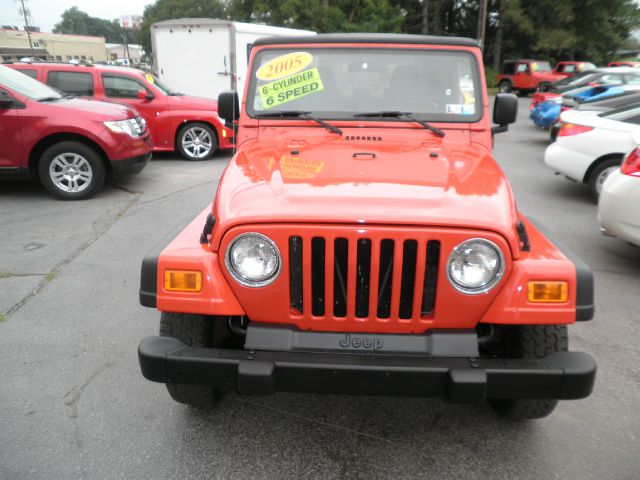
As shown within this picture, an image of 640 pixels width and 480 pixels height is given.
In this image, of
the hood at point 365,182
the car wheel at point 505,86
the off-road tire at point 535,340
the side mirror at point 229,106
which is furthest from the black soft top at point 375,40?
the car wheel at point 505,86

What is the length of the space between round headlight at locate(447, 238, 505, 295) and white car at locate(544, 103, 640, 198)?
586 cm

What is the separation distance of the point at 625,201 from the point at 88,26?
139 m

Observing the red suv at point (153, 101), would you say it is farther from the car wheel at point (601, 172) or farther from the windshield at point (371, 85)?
the windshield at point (371, 85)

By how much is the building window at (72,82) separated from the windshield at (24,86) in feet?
6.35

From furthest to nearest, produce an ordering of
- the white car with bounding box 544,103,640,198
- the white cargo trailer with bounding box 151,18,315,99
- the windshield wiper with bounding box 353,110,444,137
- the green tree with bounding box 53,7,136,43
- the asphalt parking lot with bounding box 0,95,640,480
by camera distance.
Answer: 1. the green tree with bounding box 53,7,136,43
2. the white cargo trailer with bounding box 151,18,315,99
3. the white car with bounding box 544,103,640,198
4. the windshield wiper with bounding box 353,110,444,137
5. the asphalt parking lot with bounding box 0,95,640,480

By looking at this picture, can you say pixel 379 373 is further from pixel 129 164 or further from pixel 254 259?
pixel 129 164

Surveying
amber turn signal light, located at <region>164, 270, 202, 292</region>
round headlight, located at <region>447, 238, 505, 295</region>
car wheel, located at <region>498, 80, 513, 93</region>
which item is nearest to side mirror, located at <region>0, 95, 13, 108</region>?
amber turn signal light, located at <region>164, 270, 202, 292</region>

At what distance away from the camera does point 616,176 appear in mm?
5000

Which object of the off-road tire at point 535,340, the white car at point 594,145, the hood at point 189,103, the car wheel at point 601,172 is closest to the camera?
the off-road tire at point 535,340

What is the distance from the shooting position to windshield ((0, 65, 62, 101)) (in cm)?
717

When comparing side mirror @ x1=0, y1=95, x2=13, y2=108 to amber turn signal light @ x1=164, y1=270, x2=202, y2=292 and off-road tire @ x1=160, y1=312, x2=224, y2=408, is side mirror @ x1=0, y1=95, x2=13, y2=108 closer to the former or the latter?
off-road tire @ x1=160, y1=312, x2=224, y2=408

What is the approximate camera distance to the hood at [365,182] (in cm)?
224

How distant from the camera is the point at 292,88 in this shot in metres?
3.55

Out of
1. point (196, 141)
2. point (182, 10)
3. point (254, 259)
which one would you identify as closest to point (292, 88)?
point (254, 259)
